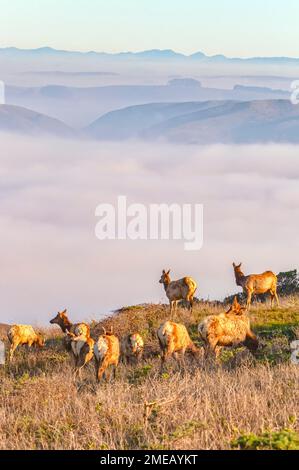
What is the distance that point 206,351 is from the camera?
70.1 ft

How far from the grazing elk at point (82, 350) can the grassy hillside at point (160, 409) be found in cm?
93

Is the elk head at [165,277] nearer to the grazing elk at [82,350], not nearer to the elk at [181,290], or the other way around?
the elk at [181,290]

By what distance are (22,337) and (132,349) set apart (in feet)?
18.4

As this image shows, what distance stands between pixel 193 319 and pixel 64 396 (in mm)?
11776

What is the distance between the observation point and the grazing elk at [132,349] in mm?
22219

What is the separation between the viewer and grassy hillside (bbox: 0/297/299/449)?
1228cm

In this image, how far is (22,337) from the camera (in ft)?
87.7

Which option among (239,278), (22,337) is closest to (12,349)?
(22,337)

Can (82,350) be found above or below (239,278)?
below

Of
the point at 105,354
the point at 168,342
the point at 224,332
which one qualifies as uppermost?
the point at 224,332

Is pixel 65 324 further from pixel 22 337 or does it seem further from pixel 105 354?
pixel 105 354

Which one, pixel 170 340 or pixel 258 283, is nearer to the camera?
pixel 170 340

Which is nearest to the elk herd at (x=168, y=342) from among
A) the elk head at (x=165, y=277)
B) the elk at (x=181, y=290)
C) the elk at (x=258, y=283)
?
the elk at (x=181, y=290)
